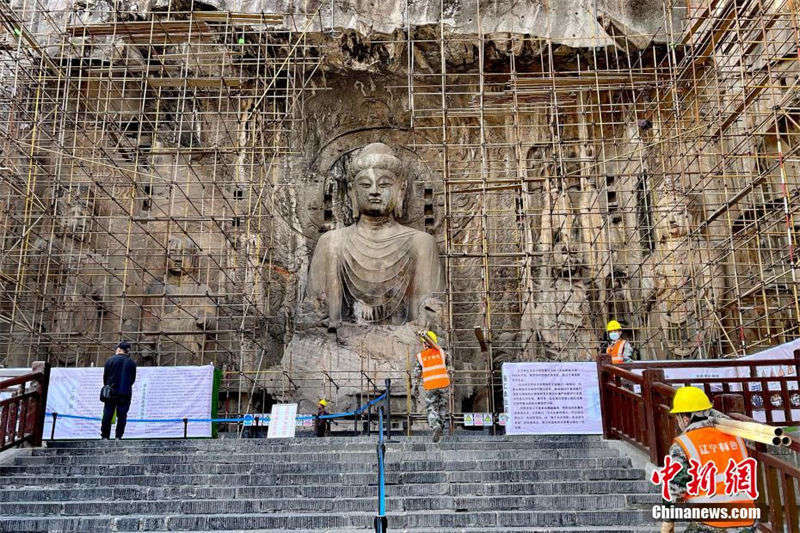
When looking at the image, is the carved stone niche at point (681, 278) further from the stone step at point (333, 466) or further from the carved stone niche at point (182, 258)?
the carved stone niche at point (182, 258)

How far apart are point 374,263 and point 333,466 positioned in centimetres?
720

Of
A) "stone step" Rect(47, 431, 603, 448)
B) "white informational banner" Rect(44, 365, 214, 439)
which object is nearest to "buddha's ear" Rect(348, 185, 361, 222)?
"white informational banner" Rect(44, 365, 214, 439)

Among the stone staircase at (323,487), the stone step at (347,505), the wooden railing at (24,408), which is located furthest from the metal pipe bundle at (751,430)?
the wooden railing at (24,408)

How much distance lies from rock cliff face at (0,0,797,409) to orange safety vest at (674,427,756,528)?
25.4 ft

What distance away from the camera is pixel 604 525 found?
6664 mm

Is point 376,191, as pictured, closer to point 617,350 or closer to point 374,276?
point 374,276

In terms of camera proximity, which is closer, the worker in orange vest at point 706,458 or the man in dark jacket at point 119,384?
the worker in orange vest at point 706,458

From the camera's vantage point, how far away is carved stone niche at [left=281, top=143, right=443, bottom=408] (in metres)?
13.2

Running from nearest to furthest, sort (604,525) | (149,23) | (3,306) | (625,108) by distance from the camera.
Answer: (604,525)
(3,306)
(149,23)
(625,108)

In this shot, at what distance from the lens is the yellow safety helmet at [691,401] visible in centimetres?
504

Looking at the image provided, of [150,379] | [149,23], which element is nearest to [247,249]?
[150,379]

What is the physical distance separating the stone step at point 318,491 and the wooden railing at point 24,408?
58.6 inches

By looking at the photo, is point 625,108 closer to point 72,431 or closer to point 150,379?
point 150,379

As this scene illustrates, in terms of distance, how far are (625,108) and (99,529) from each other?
12.0 meters
